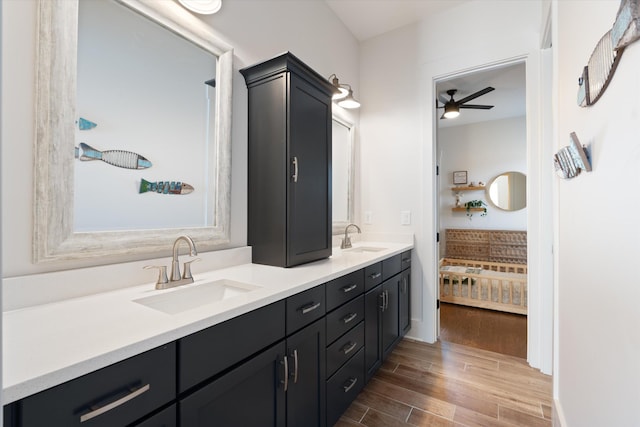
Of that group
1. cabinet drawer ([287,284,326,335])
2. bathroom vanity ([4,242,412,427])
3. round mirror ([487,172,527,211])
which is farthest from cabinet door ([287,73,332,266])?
round mirror ([487,172,527,211])

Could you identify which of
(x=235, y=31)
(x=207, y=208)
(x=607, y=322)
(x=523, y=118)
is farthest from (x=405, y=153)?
(x=523, y=118)

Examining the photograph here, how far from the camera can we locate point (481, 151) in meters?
5.04

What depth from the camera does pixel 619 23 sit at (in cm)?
75

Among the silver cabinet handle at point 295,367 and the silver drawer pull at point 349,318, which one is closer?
the silver cabinet handle at point 295,367

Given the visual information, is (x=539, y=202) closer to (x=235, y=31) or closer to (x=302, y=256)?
(x=302, y=256)

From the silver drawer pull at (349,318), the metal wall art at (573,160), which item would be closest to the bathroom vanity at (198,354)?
the silver drawer pull at (349,318)

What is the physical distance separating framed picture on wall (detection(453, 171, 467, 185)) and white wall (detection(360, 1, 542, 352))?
2853 mm

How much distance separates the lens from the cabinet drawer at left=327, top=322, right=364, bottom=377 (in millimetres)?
1478

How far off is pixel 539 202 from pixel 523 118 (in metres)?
3.26

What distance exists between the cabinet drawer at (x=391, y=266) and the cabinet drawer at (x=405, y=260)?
0.06m

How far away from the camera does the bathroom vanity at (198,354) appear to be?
2.23 ft

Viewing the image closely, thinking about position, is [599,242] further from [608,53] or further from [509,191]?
[509,191]

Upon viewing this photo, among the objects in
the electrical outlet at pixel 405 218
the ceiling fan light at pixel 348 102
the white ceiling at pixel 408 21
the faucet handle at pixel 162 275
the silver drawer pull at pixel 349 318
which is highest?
the white ceiling at pixel 408 21

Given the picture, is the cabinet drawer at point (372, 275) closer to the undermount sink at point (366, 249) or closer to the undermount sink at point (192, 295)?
the undermount sink at point (366, 249)
